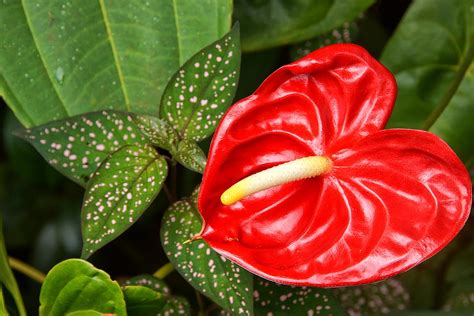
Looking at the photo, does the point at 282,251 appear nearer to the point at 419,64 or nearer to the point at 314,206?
the point at 314,206

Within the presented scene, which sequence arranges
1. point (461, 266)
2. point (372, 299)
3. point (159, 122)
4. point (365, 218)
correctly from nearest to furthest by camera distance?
point (365, 218) < point (159, 122) < point (372, 299) < point (461, 266)

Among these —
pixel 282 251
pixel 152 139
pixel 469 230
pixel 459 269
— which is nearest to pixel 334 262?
pixel 282 251

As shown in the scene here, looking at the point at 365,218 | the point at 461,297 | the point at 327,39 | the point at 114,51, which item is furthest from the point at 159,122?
the point at 461,297

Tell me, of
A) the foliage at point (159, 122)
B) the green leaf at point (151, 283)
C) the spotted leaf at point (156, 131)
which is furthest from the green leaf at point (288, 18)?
the green leaf at point (151, 283)

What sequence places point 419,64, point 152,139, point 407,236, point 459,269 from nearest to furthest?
point 407,236
point 152,139
point 419,64
point 459,269

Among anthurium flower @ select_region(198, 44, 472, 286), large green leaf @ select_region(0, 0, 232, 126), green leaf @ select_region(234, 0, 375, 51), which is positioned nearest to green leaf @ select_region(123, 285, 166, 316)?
anthurium flower @ select_region(198, 44, 472, 286)

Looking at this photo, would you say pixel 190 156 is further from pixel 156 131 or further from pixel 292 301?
pixel 292 301
